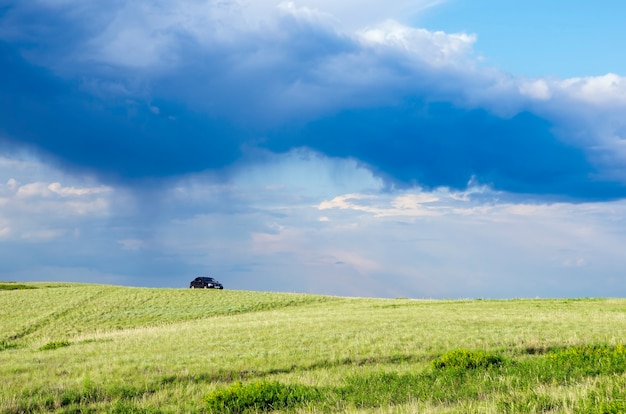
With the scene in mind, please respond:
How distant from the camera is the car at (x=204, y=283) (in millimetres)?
77625

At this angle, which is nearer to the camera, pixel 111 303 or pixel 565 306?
pixel 565 306

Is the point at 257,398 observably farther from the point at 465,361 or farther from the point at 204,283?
the point at 204,283

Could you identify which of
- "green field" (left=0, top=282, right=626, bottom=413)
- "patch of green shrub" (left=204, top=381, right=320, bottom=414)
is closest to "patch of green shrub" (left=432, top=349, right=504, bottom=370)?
"green field" (left=0, top=282, right=626, bottom=413)

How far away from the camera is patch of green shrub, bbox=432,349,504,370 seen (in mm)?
15797

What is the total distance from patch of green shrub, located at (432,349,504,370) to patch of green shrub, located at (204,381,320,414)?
14.2ft

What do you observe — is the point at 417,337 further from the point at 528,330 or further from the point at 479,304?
the point at 479,304

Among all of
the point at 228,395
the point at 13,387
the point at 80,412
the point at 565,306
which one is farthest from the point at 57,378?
the point at 565,306

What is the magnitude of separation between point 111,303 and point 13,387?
145 ft

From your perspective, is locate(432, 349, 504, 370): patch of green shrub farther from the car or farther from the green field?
the car

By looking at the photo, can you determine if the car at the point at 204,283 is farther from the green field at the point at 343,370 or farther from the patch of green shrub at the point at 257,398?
the patch of green shrub at the point at 257,398

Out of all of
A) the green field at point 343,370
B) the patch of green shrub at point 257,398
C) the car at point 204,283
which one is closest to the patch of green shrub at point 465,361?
the green field at point 343,370

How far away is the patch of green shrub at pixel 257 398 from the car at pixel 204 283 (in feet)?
215

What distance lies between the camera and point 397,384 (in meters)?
13.8

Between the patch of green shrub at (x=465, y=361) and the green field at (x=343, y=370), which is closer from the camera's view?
the green field at (x=343, y=370)
